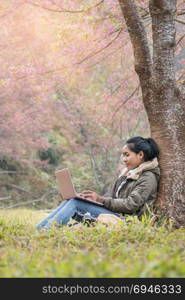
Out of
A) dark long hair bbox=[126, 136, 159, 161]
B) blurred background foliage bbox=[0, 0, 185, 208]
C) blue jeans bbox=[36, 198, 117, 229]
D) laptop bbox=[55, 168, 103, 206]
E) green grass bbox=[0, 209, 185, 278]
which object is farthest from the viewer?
blurred background foliage bbox=[0, 0, 185, 208]

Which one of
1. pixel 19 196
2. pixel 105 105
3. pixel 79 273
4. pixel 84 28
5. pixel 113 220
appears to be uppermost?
pixel 84 28

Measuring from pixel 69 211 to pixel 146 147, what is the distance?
1.03 m

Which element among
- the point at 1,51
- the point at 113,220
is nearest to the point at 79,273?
the point at 113,220

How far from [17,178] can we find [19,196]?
0.52 m

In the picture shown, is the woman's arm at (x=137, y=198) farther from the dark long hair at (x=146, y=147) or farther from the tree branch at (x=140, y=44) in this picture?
the tree branch at (x=140, y=44)

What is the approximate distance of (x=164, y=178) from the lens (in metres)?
5.18

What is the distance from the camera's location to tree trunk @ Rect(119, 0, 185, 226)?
5.13 m

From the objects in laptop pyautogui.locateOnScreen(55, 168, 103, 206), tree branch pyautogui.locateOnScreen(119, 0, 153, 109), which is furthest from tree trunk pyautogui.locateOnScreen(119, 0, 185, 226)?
laptop pyautogui.locateOnScreen(55, 168, 103, 206)

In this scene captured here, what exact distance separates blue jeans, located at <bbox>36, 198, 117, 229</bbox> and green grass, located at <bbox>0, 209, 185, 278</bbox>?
9.3 inches

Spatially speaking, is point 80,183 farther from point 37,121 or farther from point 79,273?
point 79,273

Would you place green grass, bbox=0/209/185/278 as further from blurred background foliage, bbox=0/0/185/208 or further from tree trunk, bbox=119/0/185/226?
blurred background foliage, bbox=0/0/185/208

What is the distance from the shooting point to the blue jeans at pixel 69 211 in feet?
16.0

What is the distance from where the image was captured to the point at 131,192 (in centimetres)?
507

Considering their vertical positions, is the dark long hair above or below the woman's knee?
above
